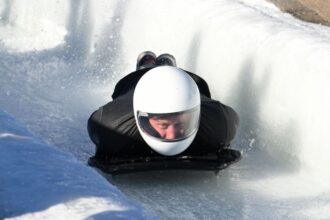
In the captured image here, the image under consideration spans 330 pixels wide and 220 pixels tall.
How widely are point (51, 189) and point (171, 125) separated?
144 centimetres

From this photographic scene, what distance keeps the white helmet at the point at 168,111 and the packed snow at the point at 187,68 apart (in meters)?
0.29

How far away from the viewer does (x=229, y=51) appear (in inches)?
221

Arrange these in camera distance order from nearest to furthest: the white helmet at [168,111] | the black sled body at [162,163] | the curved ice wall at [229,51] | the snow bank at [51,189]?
the snow bank at [51,189] < the white helmet at [168,111] < the black sled body at [162,163] < the curved ice wall at [229,51]

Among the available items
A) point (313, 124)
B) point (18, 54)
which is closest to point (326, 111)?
point (313, 124)

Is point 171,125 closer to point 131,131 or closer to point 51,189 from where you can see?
point 131,131

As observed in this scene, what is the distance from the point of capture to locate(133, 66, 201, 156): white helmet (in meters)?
4.12

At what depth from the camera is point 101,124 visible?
441cm

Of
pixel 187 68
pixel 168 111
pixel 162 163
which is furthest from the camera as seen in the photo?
pixel 187 68

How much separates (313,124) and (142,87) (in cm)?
115

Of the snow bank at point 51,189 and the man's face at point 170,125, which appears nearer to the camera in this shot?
the snow bank at point 51,189

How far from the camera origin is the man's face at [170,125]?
13.6 feet

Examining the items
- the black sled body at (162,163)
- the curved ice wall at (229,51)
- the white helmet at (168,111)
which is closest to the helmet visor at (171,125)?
the white helmet at (168,111)

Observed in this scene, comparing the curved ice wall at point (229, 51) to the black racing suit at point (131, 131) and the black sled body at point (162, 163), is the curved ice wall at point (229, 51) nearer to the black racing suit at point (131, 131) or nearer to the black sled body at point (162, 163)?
the black racing suit at point (131, 131)

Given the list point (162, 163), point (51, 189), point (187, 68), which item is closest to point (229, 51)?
point (187, 68)
